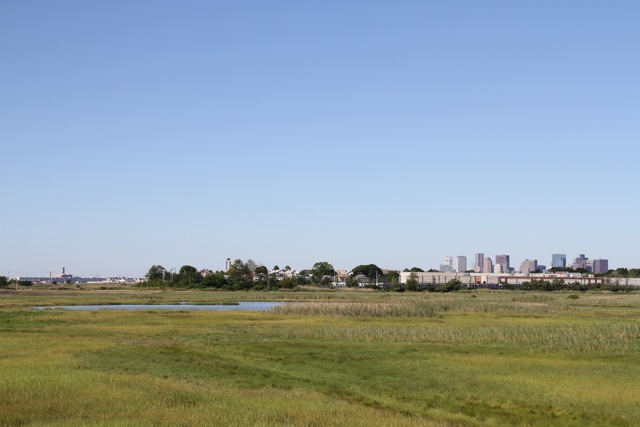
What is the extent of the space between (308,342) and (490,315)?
40058 millimetres

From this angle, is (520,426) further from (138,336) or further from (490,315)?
(490,315)

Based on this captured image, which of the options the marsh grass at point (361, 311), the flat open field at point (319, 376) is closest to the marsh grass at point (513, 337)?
the flat open field at point (319, 376)

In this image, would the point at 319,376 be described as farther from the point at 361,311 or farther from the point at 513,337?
the point at 361,311

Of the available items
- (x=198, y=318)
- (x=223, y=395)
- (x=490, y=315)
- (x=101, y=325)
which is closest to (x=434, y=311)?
(x=490, y=315)

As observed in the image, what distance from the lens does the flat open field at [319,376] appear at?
83.5 feet

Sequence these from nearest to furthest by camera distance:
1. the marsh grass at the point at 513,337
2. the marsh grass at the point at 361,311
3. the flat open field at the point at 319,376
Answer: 1. the flat open field at the point at 319,376
2. the marsh grass at the point at 513,337
3. the marsh grass at the point at 361,311

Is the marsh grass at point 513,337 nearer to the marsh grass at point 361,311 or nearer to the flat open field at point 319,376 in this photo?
the flat open field at point 319,376

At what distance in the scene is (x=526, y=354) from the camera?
4141 cm

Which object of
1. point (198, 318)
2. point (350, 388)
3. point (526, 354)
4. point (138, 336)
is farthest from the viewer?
point (198, 318)

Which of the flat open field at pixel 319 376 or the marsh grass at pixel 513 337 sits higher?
the marsh grass at pixel 513 337

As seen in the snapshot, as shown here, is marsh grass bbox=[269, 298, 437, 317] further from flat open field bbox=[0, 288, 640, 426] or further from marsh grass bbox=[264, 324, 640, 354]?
marsh grass bbox=[264, 324, 640, 354]

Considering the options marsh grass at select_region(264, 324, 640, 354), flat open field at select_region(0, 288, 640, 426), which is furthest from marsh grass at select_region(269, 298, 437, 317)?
marsh grass at select_region(264, 324, 640, 354)

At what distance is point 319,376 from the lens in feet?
111

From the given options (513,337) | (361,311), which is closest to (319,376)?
(513,337)
